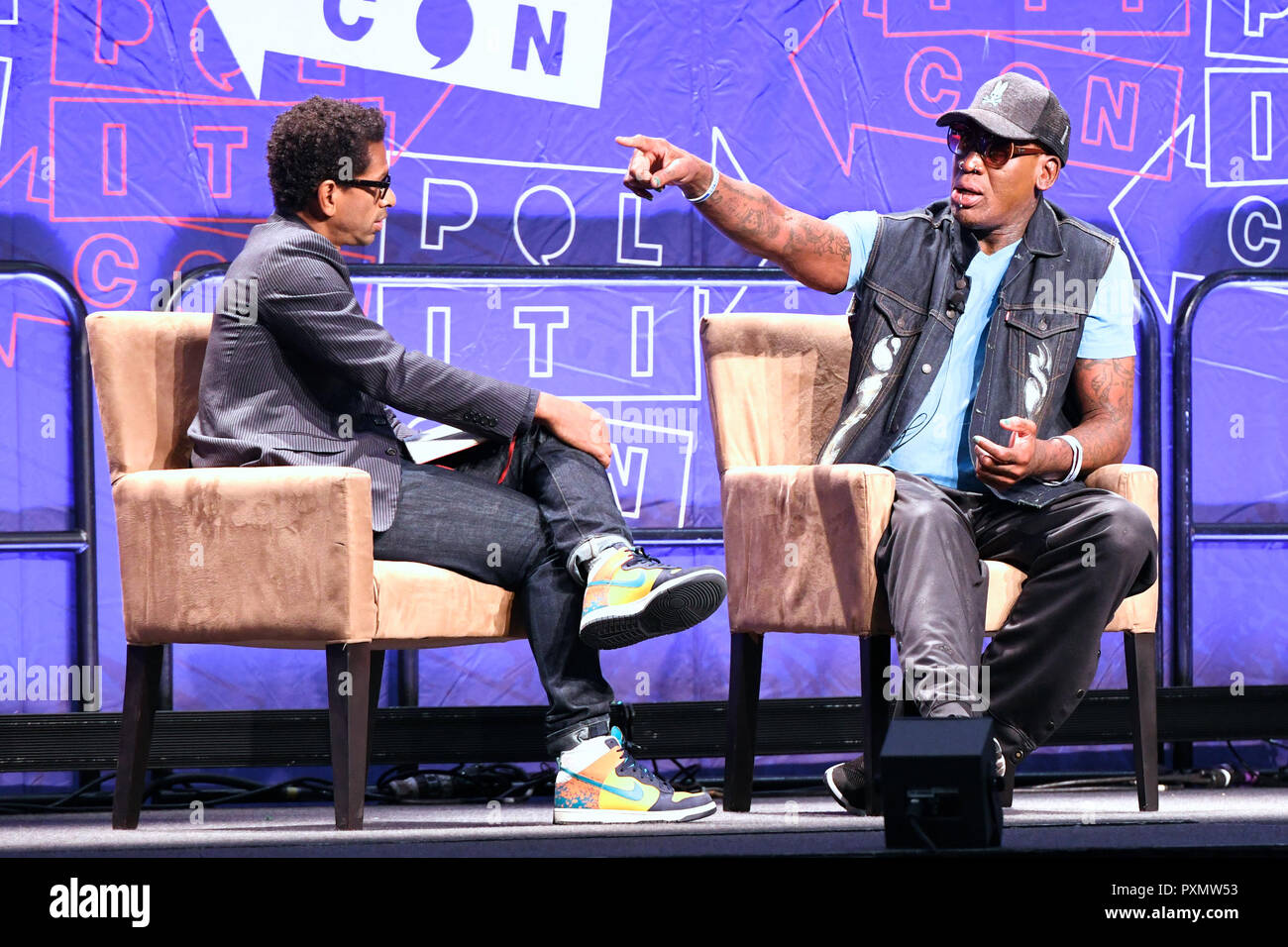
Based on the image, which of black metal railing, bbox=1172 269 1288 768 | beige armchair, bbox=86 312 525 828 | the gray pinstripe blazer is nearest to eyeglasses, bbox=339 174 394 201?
the gray pinstripe blazer

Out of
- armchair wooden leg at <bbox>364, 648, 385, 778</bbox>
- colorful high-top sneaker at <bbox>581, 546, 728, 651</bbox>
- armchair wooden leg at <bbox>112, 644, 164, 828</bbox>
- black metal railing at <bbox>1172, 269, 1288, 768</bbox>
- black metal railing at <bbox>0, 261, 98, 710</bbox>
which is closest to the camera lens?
colorful high-top sneaker at <bbox>581, 546, 728, 651</bbox>

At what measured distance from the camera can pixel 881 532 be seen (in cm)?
267

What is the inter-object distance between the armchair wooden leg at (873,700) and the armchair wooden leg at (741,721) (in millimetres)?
252

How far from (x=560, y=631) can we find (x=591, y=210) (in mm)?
1442

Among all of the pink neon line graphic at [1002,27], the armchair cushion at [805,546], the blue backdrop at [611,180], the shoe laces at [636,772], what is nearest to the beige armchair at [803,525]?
the armchair cushion at [805,546]

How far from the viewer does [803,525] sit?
2.78 metres

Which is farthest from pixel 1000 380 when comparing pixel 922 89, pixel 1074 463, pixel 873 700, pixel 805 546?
pixel 922 89

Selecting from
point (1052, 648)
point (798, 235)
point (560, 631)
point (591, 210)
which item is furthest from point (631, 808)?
point (591, 210)

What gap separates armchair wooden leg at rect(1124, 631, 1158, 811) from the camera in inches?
→ 116

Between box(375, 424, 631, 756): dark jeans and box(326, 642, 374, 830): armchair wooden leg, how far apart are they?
216 mm

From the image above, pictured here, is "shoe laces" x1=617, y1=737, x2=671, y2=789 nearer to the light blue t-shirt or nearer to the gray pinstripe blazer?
the gray pinstripe blazer

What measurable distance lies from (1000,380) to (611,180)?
4.20ft

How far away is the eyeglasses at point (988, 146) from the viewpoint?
290cm
